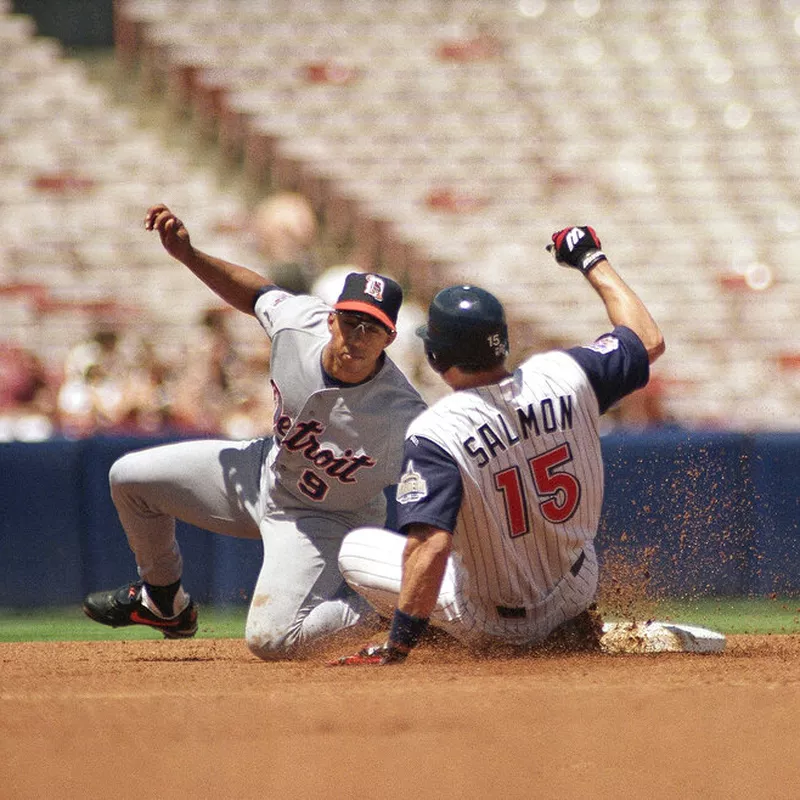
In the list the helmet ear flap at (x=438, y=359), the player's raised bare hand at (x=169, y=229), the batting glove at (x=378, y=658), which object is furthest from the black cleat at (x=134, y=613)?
the helmet ear flap at (x=438, y=359)

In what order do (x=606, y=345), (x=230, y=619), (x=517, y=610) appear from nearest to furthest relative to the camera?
1. (x=606, y=345)
2. (x=517, y=610)
3. (x=230, y=619)

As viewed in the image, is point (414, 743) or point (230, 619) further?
point (230, 619)

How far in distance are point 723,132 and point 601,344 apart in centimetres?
743

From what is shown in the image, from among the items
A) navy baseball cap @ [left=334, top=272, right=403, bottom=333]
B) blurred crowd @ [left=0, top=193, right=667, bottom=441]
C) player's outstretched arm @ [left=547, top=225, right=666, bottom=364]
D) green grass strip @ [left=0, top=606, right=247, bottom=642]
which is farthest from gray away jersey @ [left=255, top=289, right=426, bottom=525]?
blurred crowd @ [left=0, top=193, right=667, bottom=441]

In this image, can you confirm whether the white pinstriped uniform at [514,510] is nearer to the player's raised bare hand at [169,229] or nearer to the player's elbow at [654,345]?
the player's elbow at [654,345]

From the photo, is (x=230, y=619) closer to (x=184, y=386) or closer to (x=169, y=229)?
(x=184, y=386)

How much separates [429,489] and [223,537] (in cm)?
390

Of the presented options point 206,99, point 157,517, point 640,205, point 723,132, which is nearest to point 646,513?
point 157,517

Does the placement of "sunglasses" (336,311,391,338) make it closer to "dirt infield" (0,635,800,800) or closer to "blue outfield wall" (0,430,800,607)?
"dirt infield" (0,635,800,800)

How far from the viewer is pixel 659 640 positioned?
436 centimetres

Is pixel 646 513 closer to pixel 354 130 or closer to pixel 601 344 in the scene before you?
pixel 601 344

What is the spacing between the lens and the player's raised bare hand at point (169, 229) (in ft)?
15.9

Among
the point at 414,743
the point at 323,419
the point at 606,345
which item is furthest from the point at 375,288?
the point at 414,743

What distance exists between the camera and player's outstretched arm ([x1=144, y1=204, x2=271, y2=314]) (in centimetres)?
487
